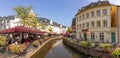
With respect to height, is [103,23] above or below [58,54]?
above

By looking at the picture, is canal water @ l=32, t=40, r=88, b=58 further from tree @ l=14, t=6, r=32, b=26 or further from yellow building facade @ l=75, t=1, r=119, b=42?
tree @ l=14, t=6, r=32, b=26

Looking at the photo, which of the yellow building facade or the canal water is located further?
the yellow building facade

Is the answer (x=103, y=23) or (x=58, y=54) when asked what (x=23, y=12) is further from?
(x=103, y=23)

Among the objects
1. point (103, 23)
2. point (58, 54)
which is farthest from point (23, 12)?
point (103, 23)

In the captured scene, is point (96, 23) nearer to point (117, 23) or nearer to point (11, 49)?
point (117, 23)

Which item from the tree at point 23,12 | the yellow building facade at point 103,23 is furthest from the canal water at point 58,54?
the tree at point 23,12

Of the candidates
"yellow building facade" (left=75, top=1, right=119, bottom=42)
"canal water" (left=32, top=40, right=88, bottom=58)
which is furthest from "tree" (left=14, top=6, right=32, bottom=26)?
"yellow building facade" (left=75, top=1, right=119, bottom=42)

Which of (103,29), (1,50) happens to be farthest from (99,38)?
(1,50)

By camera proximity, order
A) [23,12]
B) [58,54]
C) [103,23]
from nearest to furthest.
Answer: [58,54] → [103,23] → [23,12]

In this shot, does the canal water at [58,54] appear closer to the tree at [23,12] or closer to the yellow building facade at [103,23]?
the yellow building facade at [103,23]

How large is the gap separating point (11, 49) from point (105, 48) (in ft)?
34.6

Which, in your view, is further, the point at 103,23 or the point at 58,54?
the point at 103,23

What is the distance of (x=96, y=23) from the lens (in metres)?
39.8

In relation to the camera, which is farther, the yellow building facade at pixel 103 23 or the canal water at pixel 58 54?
the yellow building facade at pixel 103 23
